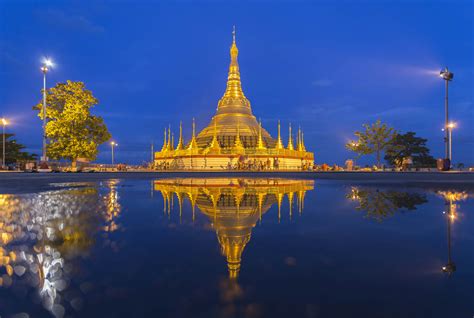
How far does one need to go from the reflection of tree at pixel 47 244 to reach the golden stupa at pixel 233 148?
3376 centimetres

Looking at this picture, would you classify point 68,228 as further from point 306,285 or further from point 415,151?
point 415,151

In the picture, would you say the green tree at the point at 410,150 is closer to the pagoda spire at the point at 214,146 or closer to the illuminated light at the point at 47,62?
the pagoda spire at the point at 214,146

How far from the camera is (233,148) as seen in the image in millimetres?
43094

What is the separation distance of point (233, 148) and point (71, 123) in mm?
21641

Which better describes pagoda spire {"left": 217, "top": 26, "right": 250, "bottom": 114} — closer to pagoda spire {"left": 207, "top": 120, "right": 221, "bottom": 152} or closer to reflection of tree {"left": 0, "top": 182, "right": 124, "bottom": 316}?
pagoda spire {"left": 207, "top": 120, "right": 221, "bottom": 152}

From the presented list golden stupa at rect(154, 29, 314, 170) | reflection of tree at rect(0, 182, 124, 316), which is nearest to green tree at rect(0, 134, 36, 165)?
golden stupa at rect(154, 29, 314, 170)

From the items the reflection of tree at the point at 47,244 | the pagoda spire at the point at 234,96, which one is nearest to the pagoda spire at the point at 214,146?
the pagoda spire at the point at 234,96

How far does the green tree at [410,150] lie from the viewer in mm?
46062

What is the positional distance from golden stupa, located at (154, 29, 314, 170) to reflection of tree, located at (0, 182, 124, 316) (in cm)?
3376

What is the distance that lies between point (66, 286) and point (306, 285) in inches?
82.6

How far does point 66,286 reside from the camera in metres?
2.59

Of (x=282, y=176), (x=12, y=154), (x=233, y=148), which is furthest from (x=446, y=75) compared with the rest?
(x=12, y=154)

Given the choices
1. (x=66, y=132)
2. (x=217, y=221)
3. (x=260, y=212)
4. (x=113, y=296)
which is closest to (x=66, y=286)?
(x=113, y=296)

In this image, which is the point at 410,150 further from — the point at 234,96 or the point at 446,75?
the point at 234,96
